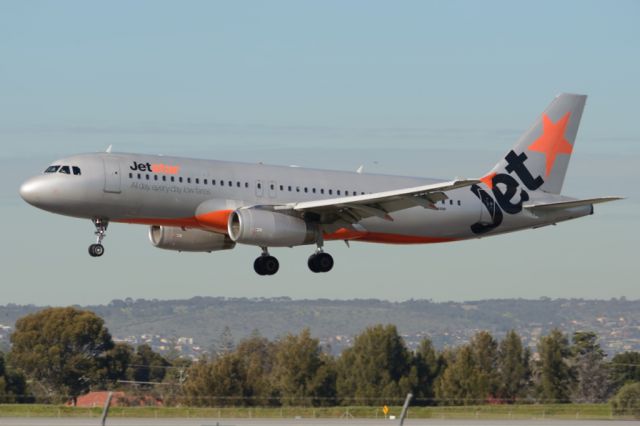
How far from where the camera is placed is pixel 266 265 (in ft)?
206

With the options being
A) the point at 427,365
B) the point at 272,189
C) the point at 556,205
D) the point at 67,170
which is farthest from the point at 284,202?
the point at 427,365

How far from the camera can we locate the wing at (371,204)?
5819cm

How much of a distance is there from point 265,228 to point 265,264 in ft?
15.0

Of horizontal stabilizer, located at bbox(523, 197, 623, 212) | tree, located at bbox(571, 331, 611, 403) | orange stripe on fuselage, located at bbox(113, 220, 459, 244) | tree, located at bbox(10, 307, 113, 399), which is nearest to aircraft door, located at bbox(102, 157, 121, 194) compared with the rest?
orange stripe on fuselage, located at bbox(113, 220, 459, 244)

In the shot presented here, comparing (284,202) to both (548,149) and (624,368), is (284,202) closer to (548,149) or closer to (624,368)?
(548,149)

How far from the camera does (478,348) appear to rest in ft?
436

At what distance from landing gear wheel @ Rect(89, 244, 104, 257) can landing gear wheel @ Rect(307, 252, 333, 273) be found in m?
10.3

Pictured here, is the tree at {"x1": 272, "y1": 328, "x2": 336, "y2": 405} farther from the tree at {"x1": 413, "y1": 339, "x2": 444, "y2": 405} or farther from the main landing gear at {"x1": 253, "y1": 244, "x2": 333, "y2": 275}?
the main landing gear at {"x1": 253, "y1": 244, "x2": 333, "y2": 275}

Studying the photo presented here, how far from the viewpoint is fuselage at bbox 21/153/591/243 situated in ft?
186

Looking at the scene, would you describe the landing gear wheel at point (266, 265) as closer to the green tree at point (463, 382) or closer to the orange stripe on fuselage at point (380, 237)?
the orange stripe on fuselage at point (380, 237)

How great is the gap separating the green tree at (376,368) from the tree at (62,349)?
848 inches

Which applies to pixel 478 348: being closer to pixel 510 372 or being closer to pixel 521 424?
pixel 510 372

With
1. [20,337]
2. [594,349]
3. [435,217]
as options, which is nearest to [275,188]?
[435,217]

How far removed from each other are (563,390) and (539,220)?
58709mm
